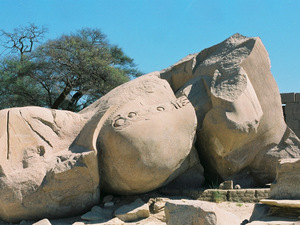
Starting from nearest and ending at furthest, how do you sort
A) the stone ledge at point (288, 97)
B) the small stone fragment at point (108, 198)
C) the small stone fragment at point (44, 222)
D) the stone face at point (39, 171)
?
the small stone fragment at point (44, 222)
the stone face at point (39, 171)
the small stone fragment at point (108, 198)
the stone ledge at point (288, 97)

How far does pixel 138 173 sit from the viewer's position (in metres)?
3.71

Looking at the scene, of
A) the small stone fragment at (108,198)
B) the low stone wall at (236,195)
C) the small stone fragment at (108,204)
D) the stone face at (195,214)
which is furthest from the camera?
the low stone wall at (236,195)

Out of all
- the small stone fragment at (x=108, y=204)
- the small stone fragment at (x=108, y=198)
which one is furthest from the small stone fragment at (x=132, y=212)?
the small stone fragment at (x=108, y=198)

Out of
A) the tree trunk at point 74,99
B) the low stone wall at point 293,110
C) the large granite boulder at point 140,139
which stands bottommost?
the large granite boulder at point 140,139

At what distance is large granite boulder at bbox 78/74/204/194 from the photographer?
3.68 metres

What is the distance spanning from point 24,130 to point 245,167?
265cm

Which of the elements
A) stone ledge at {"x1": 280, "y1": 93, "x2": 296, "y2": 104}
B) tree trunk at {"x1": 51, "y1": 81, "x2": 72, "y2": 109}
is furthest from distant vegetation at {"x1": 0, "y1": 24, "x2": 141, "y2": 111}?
stone ledge at {"x1": 280, "y1": 93, "x2": 296, "y2": 104}

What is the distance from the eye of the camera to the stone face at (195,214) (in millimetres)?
2750

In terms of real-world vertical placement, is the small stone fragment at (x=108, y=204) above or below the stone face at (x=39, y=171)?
below

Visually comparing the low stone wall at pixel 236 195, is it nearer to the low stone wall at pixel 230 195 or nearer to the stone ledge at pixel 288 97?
the low stone wall at pixel 230 195

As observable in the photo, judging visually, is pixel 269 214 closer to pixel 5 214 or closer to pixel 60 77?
pixel 5 214

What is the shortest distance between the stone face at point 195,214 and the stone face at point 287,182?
414 mm

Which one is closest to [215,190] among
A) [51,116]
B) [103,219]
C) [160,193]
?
[160,193]

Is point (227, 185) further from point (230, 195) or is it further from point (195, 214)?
point (195, 214)
